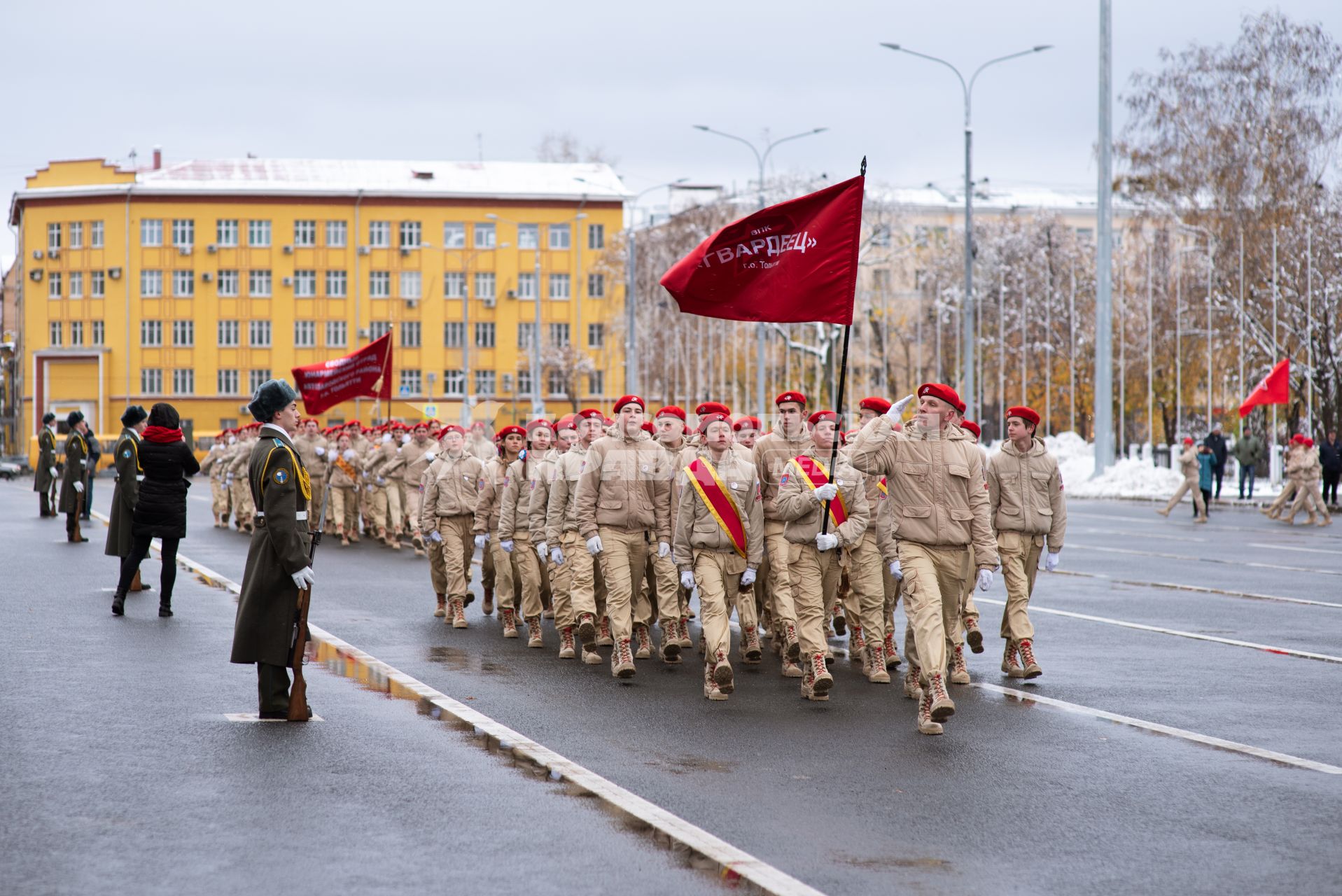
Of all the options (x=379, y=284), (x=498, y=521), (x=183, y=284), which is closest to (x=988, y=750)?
(x=498, y=521)

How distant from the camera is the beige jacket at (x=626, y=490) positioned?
1144 cm

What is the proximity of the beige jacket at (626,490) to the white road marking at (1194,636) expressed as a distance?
4.49 meters

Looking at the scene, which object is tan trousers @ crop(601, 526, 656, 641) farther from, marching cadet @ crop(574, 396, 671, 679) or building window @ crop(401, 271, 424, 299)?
building window @ crop(401, 271, 424, 299)

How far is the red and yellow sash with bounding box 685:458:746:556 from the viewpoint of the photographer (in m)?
10.5

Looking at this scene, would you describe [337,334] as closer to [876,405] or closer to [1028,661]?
[876,405]

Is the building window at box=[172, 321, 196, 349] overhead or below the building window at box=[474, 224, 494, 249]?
below

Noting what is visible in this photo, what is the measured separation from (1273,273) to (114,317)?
61.5 m

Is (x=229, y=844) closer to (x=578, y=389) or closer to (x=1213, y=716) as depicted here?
(x=1213, y=716)

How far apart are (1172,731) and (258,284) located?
8174 cm

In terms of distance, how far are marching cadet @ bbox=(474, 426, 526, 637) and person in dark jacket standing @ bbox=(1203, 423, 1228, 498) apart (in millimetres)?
24415

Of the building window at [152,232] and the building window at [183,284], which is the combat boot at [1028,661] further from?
the building window at [152,232]

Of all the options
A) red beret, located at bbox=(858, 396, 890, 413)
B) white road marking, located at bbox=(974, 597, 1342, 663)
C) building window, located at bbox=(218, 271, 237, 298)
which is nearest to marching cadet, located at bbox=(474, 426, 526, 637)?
red beret, located at bbox=(858, 396, 890, 413)

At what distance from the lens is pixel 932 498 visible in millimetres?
9523

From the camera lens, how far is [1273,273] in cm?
4334
